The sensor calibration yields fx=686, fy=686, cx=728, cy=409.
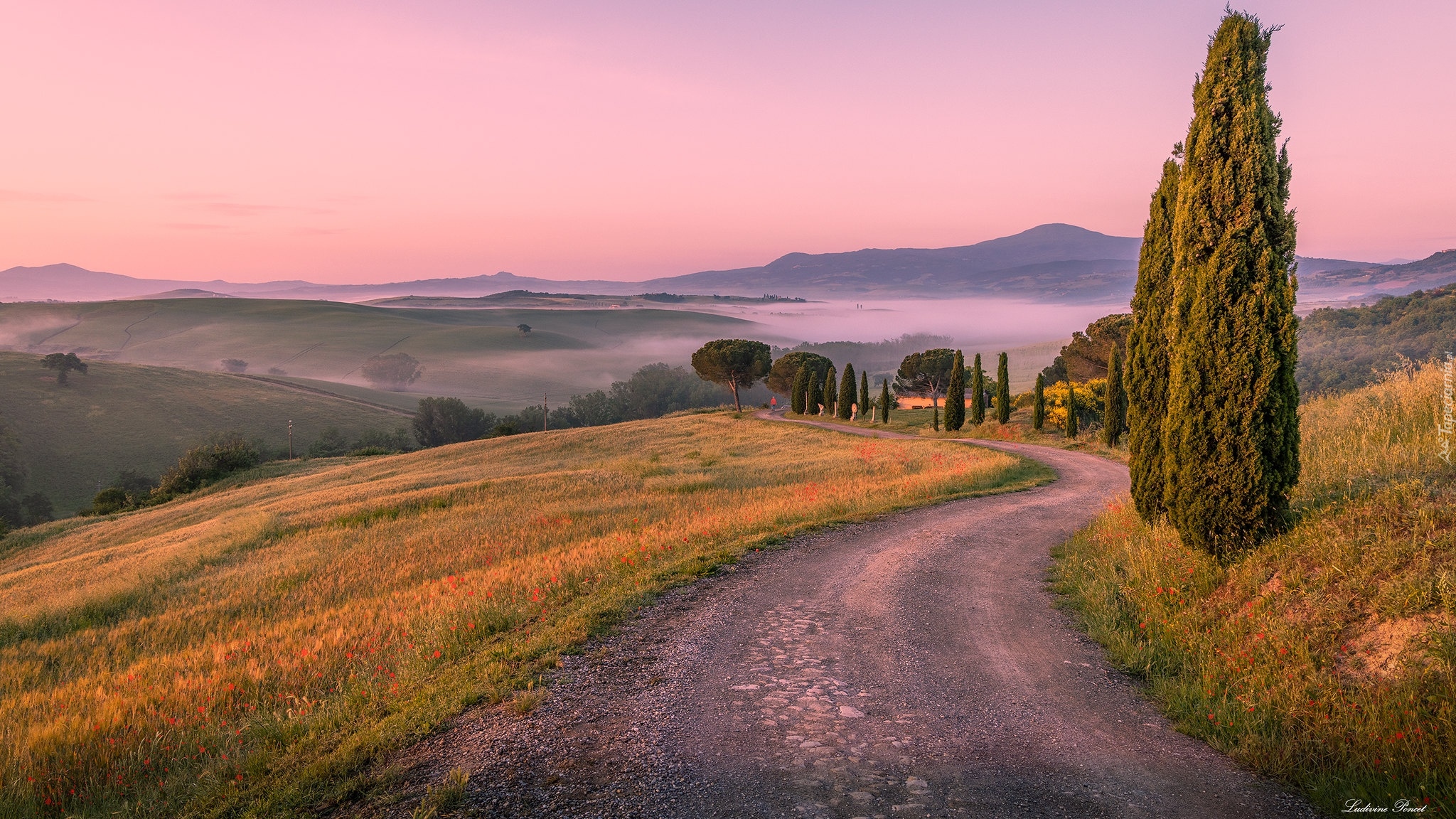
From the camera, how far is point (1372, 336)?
272 feet

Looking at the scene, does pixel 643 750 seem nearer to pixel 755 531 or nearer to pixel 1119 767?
pixel 1119 767

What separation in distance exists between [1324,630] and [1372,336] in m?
105

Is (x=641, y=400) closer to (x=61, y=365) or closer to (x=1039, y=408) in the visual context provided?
(x=61, y=365)

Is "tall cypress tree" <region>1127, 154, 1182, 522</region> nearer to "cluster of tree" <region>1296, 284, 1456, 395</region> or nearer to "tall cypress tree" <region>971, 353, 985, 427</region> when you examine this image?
"tall cypress tree" <region>971, 353, 985, 427</region>

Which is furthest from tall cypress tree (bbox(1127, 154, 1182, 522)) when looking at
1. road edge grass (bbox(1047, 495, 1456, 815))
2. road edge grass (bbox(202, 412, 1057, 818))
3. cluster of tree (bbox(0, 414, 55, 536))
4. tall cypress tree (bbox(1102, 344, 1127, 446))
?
cluster of tree (bbox(0, 414, 55, 536))

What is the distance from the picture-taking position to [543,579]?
12023mm

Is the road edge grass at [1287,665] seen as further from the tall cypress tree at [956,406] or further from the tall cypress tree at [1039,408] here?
the tall cypress tree at [956,406]

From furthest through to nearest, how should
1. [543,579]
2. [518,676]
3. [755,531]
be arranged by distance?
[755,531] < [543,579] < [518,676]

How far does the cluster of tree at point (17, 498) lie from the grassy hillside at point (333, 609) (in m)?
38.7

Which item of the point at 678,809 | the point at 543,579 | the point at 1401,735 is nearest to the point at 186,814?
the point at 678,809

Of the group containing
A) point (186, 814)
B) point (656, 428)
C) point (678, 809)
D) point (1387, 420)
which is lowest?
point (656, 428)

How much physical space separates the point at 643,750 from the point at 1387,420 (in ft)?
53.0

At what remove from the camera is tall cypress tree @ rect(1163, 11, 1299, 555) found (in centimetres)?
976

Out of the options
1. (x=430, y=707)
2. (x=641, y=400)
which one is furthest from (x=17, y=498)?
(x=430, y=707)
